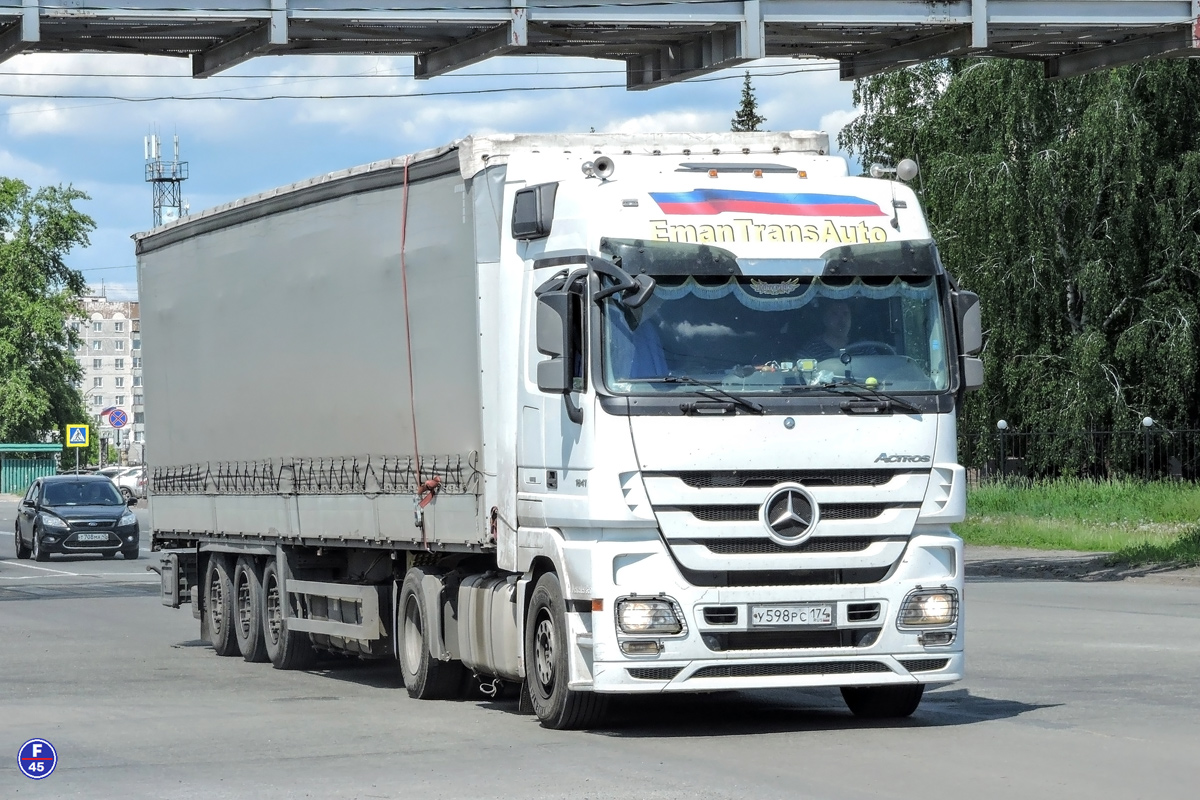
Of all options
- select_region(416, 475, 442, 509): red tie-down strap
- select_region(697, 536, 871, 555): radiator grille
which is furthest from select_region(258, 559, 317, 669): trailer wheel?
select_region(697, 536, 871, 555): radiator grille

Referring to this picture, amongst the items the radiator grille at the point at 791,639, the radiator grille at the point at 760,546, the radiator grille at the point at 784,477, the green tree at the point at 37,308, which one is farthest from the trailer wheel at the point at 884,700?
the green tree at the point at 37,308

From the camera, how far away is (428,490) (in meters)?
12.9

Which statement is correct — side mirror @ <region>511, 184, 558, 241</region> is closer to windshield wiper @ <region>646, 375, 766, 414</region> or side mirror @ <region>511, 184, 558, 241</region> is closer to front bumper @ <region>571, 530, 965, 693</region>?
windshield wiper @ <region>646, 375, 766, 414</region>

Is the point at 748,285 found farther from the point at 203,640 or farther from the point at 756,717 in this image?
the point at 203,640

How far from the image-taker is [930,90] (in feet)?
151

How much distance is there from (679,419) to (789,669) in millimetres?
1514

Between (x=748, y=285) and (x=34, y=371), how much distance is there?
3456 inches

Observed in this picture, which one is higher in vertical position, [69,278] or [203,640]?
[69,278]

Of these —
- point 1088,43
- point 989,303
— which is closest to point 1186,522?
point 989,303

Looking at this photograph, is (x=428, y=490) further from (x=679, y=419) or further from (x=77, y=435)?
(x=77, y=435)

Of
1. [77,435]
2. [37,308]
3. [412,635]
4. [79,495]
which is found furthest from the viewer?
[37,308]

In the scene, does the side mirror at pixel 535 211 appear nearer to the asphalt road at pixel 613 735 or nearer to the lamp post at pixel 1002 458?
the asphalt road at pixel 613 735

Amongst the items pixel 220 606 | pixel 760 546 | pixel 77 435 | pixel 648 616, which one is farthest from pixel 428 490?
pixel 77 435

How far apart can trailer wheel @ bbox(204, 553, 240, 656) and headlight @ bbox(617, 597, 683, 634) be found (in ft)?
23.8
